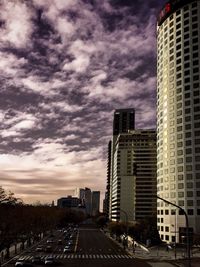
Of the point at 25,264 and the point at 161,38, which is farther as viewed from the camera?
the point at 161,38

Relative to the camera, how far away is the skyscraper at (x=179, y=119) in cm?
13438

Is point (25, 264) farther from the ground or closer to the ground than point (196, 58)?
closer to the ground

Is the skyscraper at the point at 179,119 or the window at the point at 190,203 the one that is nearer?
the window at the point at 190,203

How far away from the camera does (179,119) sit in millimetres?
142625

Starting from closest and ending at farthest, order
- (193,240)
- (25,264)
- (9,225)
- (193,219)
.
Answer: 1. (25,264)
2. (9,225)
3. (193,240)
4. (193,219)

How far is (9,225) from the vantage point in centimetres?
10162

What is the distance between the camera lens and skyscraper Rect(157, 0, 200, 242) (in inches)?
5290

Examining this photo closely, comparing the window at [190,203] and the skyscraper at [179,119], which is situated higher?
the skyscraper at [179,119]

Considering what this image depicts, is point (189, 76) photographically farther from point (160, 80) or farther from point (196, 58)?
point (160, 80)

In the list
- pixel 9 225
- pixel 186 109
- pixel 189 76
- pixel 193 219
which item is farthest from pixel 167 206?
pixel 9 225

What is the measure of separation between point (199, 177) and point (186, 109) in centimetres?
2478

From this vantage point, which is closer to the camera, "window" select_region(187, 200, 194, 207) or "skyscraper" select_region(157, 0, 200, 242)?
"window" select_region(187, 200, 194, 207)

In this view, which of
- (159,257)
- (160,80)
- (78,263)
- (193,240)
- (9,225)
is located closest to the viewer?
(78,263)

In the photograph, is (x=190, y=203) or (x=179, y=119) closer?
(x=190, y=203)
